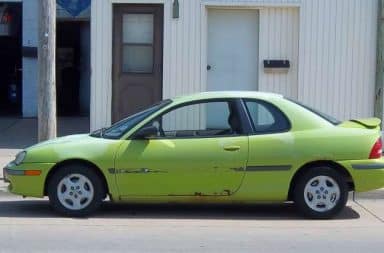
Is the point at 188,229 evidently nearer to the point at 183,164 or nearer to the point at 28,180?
the point at 183,164

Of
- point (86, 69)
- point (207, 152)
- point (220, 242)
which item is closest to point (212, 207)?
point (207, 152)

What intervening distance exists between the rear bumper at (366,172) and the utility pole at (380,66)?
15.0 feet

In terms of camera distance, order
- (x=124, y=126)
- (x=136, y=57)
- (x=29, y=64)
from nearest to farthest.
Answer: (x=124, y=126) < (x=136, y=57) < (x=29, y=64)

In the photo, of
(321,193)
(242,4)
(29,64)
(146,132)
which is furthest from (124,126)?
(29,64)

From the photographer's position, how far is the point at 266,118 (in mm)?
9094

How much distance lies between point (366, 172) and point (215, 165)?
1717 mm

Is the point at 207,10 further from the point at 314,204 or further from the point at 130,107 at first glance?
the point at 314,204

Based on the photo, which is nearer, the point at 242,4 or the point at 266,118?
the point at 266,118

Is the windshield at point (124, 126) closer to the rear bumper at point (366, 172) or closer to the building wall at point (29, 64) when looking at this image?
the rear bumper at point (366, 172)

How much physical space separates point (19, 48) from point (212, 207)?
535 inches

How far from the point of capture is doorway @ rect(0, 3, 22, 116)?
68.8ft

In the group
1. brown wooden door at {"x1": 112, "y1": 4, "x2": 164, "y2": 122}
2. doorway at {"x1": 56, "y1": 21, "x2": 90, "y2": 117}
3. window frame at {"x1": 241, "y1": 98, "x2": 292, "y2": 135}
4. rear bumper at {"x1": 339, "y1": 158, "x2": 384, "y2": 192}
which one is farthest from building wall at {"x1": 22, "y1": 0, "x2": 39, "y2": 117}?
rear bumper at {"x1": 339, "y1": 158, "x2": 384, "y2": 192}

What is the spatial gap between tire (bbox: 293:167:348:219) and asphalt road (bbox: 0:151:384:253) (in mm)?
133

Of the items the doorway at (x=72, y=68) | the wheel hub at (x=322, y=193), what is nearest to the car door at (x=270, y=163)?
the wheel hub at (x=322, y=193)
